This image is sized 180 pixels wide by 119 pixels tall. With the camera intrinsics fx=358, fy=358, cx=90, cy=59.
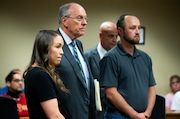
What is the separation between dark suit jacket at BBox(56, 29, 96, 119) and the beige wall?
3823mm

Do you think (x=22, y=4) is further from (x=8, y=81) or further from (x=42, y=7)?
(x=8, y=81)

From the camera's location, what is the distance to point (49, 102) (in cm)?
189

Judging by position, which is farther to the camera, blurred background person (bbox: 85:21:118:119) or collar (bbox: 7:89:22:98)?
collar (bbox: 7:89:22:98)

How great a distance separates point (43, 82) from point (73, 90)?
462 mm

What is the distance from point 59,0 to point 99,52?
293cm

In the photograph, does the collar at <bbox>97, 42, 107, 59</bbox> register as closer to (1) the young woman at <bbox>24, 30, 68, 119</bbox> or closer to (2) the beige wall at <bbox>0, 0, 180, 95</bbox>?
(1) the young woman at <bbox>24, 30, 68, 119</bbox>

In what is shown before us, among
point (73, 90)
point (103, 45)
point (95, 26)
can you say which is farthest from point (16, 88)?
point (73, 90)

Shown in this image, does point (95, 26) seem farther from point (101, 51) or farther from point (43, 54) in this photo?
point (43, 54)

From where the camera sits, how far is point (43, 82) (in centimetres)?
188

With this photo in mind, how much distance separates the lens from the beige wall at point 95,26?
6.07m

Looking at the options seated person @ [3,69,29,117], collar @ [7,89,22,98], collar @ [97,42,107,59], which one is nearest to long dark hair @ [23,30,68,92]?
collar @ [97,42,107,59]

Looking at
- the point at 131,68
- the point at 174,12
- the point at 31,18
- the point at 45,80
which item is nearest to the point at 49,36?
the point at 45,80

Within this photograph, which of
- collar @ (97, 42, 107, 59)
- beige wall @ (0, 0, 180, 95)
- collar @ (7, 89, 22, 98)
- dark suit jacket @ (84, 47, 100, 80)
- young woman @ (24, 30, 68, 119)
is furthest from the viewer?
beige wall @ (0, 0, 180, 95)

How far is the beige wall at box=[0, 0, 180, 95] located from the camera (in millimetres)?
6070
